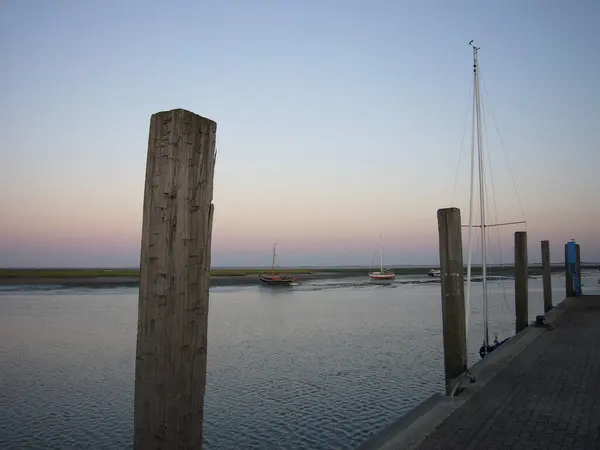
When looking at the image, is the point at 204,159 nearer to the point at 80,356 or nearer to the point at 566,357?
the point at 566,357

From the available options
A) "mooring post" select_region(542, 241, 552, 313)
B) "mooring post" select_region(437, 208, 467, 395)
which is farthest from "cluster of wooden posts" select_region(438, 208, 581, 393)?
"mooring post" select_region(542, 241, 552, 313)

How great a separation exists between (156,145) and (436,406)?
623cm

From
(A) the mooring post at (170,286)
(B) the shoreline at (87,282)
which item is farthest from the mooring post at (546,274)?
(B) the shoreline at (87,282)

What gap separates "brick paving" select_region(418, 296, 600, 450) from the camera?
571 cm

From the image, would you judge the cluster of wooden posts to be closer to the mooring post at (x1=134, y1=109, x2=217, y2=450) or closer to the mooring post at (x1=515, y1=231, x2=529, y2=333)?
the mooring post at (x1=134, y1=109, x2=217, y2=450)

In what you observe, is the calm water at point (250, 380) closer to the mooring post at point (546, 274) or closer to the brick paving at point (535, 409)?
the mooring post at point (546, 274)

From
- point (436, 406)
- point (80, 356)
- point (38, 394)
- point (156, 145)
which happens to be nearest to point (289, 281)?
point (80, 356)

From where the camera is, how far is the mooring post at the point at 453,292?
330 inches

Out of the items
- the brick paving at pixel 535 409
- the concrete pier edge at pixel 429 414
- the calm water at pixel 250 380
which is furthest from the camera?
the calm water at pixel 250 380

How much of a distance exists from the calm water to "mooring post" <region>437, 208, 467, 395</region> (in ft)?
7.53

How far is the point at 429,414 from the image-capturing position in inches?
271

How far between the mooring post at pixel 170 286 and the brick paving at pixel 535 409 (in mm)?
3859

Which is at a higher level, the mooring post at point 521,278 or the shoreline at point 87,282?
the mooring post at point 521,278

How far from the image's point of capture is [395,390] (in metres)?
12.1
